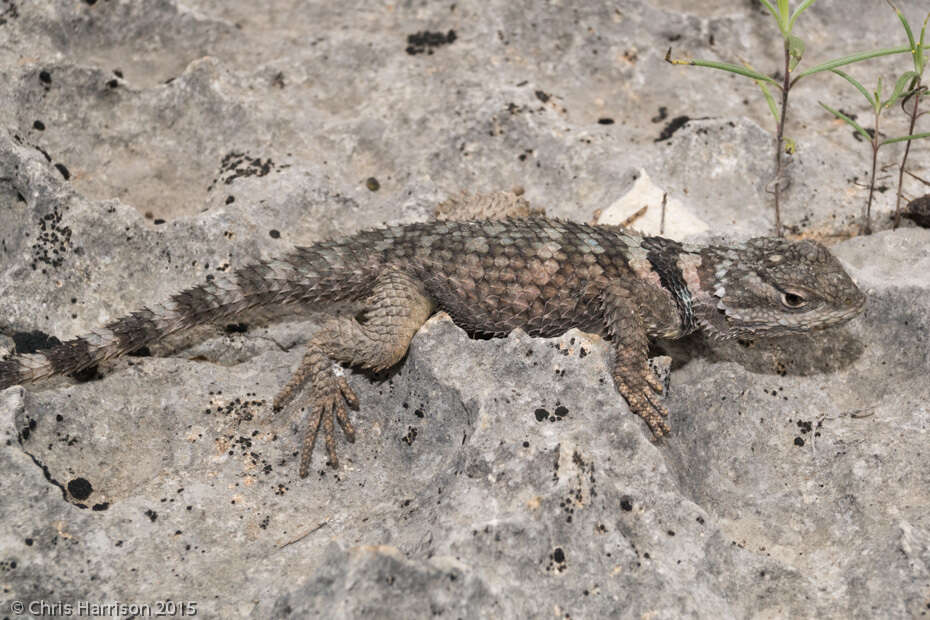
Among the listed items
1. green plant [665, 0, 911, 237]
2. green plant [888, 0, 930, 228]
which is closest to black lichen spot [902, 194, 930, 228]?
green plant [888, 0, 930, 228]

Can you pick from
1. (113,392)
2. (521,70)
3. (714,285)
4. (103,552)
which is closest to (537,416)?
(714,285)

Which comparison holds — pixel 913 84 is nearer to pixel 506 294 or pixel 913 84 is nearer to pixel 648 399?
pixel 648 399

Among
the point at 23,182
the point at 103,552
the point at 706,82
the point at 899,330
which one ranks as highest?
the point at 23,182

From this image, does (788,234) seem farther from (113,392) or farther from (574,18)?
(113,392)

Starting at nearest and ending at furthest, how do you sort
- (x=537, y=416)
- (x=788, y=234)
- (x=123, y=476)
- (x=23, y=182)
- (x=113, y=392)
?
(x=537, y=416)
(x=123, y=476)
(x=113, y=392)
(x=23, y=182)
(x=788, y=234)

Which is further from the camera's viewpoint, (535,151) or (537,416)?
(535,151)

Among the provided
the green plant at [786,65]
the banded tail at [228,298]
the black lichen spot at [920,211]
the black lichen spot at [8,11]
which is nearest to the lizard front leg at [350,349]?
the banded tail at [228,298]
